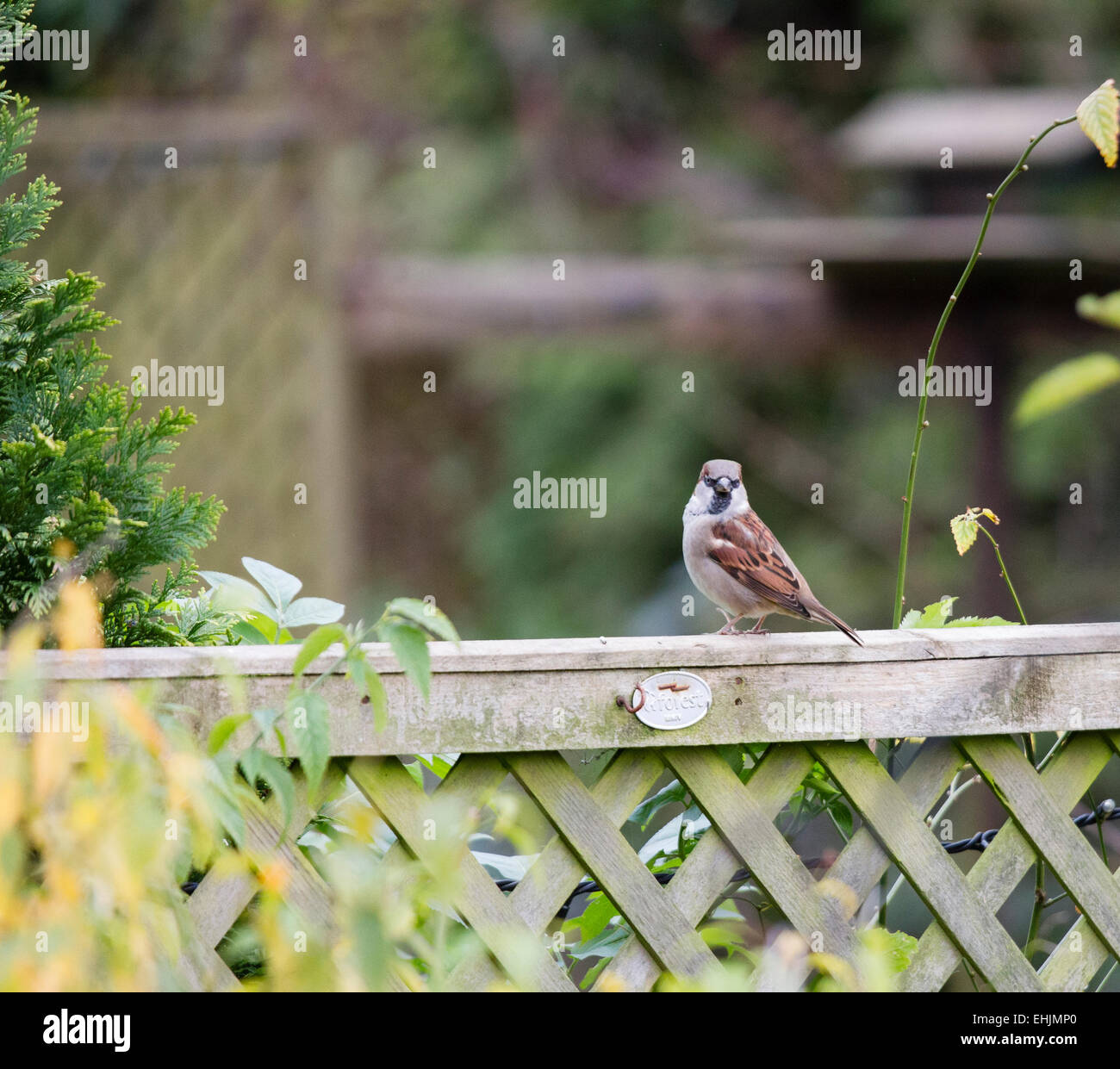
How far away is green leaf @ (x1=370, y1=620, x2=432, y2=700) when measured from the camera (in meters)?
1.20

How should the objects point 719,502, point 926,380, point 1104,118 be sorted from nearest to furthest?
point 1104,118 → point 926,380 → point 719,502

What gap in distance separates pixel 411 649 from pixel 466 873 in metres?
0.35

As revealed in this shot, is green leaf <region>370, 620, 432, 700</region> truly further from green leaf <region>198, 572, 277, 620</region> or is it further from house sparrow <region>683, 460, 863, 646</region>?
house sparrow <region>683, 460, 863, 646</region>

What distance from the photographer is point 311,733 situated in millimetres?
1210

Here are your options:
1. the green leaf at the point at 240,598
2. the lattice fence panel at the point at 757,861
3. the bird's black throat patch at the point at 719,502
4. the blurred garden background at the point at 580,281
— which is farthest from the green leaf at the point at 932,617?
the blurred garden background at the point at 580,281

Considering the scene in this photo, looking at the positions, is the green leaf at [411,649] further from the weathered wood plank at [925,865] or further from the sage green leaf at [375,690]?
the weathered wood plank at [925,865]

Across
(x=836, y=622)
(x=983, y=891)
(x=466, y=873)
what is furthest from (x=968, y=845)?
(x=466, y=873)

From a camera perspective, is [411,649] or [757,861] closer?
[411,649]

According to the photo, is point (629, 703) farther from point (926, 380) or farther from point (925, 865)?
point (926, 380)

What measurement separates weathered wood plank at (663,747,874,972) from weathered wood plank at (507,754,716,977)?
11 cm

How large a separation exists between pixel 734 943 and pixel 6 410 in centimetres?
115

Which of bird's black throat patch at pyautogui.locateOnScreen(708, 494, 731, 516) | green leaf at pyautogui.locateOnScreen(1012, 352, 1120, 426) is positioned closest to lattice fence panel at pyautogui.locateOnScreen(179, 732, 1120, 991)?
green leaf at pyautogui.locateOnScreen(1012, 352, 1120, 426)

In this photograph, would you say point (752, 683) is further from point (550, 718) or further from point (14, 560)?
point (14, 560)
